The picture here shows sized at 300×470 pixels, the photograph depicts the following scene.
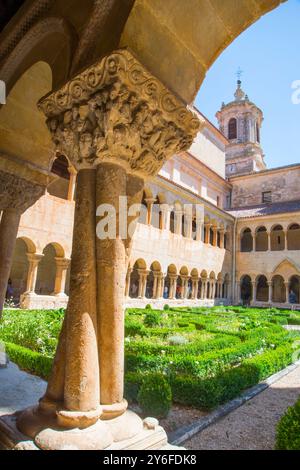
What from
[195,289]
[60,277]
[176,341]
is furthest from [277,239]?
[176,341]

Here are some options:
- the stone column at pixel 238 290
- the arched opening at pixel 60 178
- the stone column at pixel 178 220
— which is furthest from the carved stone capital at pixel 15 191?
the stone column at pixel 238 290

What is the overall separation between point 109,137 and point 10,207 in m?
2.60

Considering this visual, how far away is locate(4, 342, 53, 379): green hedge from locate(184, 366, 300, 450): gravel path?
8.40 ft

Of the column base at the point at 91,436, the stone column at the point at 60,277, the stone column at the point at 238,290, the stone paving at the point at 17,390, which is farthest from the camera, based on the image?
the stone column at the point at 238,290

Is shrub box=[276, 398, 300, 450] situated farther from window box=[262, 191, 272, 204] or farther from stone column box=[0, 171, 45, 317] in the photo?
window box=[262, 191, 272, 204]

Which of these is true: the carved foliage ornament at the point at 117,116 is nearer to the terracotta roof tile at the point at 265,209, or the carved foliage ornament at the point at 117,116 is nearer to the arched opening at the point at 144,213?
the arched opening at the point at 144,213

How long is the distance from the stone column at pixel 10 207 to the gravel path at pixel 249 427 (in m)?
2.96

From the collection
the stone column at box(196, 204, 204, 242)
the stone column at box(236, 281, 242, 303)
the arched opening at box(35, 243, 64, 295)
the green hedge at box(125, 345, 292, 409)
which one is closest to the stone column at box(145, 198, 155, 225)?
the stone column at box(196, 204, 204, 242)

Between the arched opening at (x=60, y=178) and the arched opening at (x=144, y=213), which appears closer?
the arched opening at (x=60, y=178)

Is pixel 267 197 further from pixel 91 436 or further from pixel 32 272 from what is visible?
pixel 91 436

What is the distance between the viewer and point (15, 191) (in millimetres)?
4402

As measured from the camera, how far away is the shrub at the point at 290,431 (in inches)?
104

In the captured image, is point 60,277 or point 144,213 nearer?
point 60,277

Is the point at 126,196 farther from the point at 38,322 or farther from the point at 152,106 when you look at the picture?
the point at 38,322
